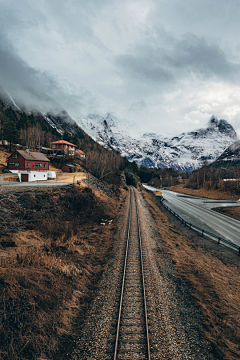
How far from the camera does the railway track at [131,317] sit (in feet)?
21.2

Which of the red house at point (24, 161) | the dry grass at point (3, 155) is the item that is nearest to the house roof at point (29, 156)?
the red house at point (24, 161)

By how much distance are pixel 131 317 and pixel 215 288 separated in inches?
258

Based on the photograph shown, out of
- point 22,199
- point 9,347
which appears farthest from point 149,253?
point 22,199

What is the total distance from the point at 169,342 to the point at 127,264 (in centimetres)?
619

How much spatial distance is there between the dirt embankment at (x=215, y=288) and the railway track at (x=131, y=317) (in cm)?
303

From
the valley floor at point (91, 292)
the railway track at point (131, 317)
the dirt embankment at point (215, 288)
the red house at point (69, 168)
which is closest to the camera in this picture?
the railway track at point (131, 317)

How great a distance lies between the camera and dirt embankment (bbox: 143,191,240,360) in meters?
7.20

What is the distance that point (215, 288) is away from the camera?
10672 millimetres

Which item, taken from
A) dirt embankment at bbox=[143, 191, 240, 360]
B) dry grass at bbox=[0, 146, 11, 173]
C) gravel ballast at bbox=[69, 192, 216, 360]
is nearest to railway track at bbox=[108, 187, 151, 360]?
gravel ballast at bbox=[69, 192, 216, 360]

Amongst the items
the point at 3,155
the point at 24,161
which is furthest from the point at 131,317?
the point at 3,155

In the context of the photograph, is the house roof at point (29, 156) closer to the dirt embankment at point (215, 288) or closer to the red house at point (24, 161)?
the red house at point (24, 161)

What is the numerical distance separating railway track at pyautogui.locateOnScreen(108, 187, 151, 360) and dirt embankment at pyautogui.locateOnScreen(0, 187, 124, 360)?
202 centimetres

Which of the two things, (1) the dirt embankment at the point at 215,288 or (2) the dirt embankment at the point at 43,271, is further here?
(1) the dirt embankment at the point at 215,288

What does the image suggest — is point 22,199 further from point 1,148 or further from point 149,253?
point 1,148
